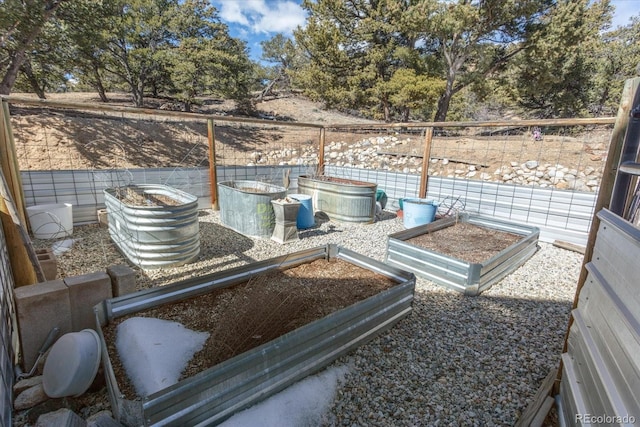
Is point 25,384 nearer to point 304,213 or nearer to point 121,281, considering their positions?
point 121,281

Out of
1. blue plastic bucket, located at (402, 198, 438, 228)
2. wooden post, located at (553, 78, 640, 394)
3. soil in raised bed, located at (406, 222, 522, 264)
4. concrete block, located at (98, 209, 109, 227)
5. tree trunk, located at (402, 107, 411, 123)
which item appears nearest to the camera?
wooden post, located at (553, 78, 640, 394)

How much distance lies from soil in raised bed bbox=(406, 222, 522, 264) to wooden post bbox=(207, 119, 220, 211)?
3.55 metres

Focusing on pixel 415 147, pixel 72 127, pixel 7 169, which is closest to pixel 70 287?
pixel 7 169

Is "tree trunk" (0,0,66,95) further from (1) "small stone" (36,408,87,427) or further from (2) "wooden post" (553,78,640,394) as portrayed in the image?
(2) "wooden post" (553,78,640,394)

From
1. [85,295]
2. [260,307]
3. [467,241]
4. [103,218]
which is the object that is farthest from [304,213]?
[85,295]

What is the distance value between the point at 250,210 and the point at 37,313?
2.77 metres

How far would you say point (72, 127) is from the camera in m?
9.46

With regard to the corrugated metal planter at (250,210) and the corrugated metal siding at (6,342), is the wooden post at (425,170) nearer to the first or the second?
the corrugated metal planter at (250,210)

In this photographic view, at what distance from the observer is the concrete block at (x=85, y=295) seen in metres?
1.90

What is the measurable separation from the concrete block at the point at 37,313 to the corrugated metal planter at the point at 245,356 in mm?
230

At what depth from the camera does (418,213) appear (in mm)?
4848

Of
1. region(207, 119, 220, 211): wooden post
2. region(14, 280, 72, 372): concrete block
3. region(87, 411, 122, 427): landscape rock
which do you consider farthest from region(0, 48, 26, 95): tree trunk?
region(87, 411, 122, 427): landscape rock

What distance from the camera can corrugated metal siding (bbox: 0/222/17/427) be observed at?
1.34m

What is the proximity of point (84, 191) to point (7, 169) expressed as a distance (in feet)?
6.32
